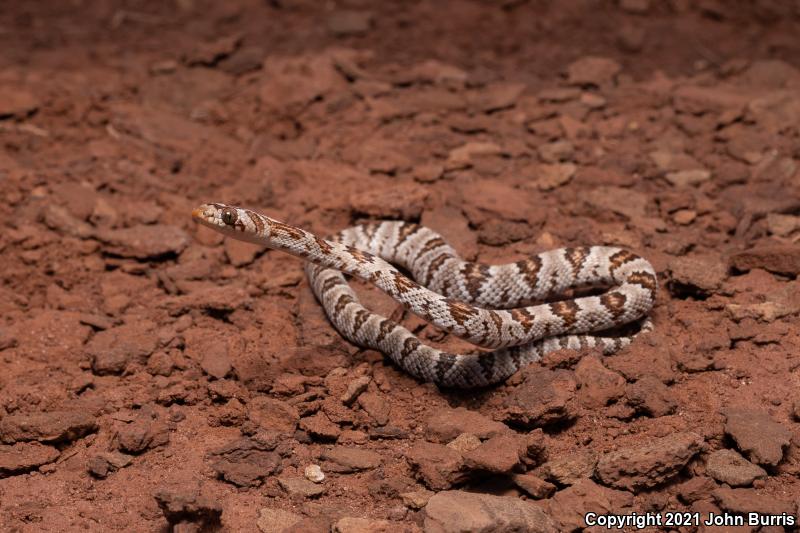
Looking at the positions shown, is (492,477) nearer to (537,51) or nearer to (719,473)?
(719,473)

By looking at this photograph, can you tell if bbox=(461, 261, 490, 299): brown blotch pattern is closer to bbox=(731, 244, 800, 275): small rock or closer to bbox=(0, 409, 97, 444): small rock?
bbox=(731, 244, 800, 275): small rock

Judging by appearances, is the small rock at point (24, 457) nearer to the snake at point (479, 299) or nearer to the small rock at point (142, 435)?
the small rock at point (142, 435)

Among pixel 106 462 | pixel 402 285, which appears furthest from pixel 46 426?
pixel 402 285

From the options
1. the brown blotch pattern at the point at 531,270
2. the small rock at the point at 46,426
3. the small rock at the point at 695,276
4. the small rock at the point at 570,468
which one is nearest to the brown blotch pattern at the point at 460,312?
the brown blotch pattern at the point at 531,270

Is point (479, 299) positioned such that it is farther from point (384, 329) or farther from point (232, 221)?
point (232, 221)

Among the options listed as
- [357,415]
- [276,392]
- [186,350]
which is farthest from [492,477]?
[186,350]
